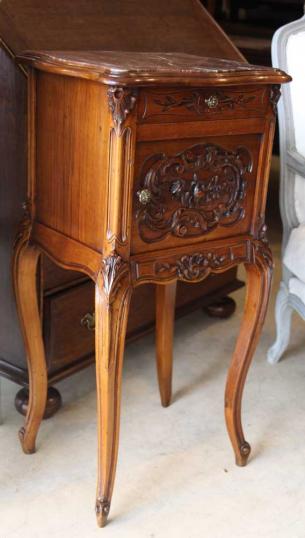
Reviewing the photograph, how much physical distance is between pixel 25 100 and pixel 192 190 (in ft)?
1.45

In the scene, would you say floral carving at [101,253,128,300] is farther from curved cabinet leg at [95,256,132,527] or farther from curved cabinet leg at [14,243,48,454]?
curved cabinet leg at [14,243,48,454]

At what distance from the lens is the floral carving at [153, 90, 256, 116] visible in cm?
135

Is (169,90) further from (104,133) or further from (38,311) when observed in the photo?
(38,311)

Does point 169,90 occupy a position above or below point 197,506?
above

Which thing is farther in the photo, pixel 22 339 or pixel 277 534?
pixel 22 339

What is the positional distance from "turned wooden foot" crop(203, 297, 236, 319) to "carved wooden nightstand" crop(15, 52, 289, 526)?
0.91m

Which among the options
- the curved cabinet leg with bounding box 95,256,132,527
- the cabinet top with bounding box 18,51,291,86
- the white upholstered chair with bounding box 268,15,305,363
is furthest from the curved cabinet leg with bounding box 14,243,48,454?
the white upholstered chair with bounding box 268,15,305,363

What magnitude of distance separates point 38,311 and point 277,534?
2.38 feet

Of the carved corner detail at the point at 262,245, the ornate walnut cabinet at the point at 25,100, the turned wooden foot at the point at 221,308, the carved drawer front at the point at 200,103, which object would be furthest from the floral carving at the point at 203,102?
the turned wooden foot at the point at 221,308

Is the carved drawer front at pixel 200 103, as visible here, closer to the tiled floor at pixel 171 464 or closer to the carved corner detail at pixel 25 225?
the carved corner detail at pixel 25 225

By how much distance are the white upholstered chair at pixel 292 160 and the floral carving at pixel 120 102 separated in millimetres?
911

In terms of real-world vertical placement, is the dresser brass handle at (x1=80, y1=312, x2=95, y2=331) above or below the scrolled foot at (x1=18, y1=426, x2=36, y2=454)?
above

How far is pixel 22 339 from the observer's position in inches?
71.7

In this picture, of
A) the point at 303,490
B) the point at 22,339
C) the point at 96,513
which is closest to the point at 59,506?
the point at 96,513
